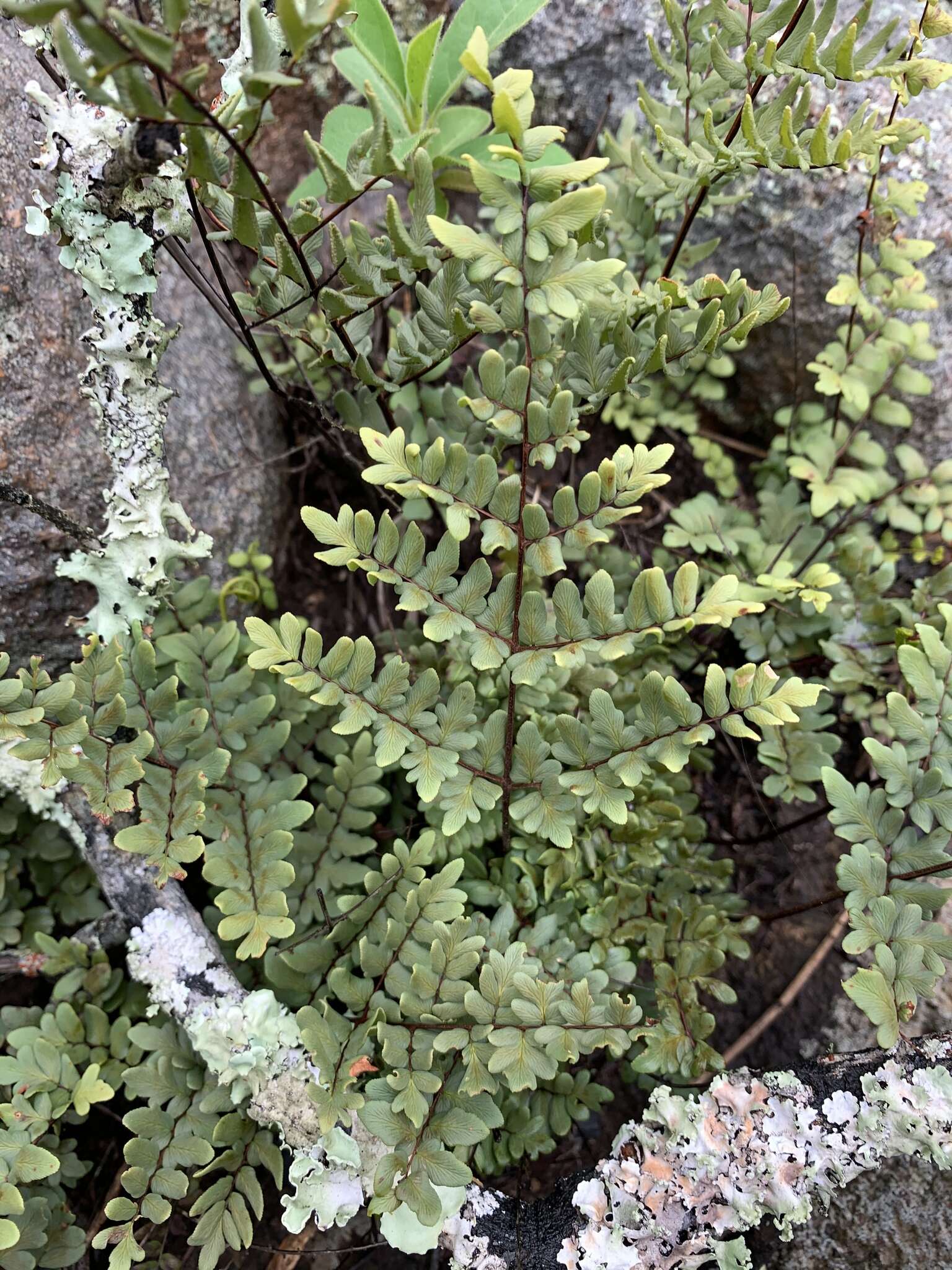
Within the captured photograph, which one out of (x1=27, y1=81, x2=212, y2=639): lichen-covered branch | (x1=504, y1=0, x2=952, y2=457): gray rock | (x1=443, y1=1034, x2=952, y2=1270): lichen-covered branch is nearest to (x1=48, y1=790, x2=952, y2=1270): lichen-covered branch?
(x1=443, y1=1034, x2=952, y2=1270): lichen-covered branch

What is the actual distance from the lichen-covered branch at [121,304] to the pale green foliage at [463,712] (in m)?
0.09

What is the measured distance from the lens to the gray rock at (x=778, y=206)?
222cm

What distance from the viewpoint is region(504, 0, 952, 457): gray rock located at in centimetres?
222

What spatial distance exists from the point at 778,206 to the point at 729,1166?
7.35 feet

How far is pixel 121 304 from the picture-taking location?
1.47 meters

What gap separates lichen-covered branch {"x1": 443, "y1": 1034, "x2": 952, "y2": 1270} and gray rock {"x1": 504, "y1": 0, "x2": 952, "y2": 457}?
1652mm

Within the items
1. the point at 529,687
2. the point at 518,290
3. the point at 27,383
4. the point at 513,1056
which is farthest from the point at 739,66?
the point at 513,1056

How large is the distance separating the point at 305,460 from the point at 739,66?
4.46 feet

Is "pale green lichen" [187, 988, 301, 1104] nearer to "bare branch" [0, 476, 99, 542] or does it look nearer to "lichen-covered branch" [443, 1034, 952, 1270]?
"lichen-covered branch" [443, 1034, 952, 1270]

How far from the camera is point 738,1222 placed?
140cm

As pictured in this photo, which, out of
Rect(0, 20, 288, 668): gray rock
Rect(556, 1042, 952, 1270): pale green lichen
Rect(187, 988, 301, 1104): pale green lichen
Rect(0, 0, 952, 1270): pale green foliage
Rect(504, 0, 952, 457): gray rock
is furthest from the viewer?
Rect(504, 0, 952, 457): gray rock

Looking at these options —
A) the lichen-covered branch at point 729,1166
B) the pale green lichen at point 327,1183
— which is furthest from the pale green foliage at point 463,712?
the lichen-covered branch at point 729,1166

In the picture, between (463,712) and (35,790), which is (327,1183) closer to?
(463,712)

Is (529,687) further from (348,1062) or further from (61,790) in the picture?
(61,790)
